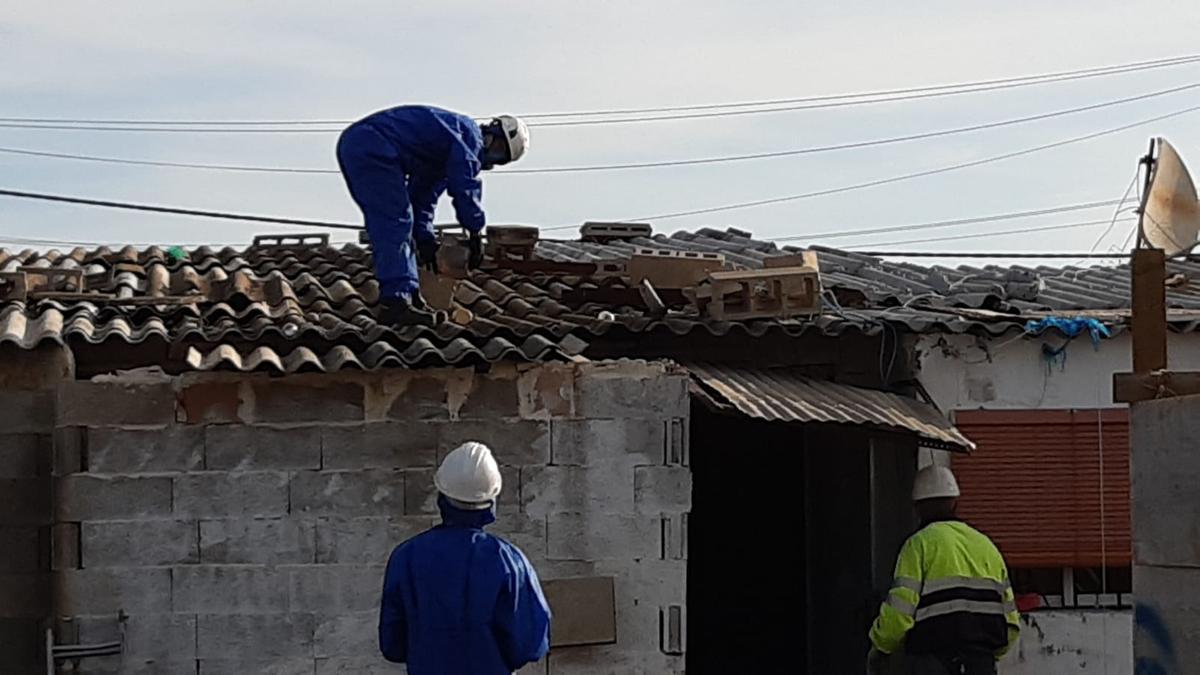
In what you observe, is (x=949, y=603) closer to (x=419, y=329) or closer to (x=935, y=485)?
(x=935, y=485)

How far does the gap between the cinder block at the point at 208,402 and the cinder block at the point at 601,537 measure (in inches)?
66.0

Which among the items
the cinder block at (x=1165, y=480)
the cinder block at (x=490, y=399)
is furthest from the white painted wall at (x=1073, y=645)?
the cinder block at (x=490, y=399)

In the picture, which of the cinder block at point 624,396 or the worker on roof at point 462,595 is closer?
the worker on roof at point 462,595

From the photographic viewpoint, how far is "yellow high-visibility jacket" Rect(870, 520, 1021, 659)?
8.76 meters

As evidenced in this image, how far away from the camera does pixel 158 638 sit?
851 cm

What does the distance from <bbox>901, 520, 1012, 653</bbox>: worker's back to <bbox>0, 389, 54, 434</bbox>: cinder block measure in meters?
4.34

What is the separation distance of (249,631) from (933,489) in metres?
3.54

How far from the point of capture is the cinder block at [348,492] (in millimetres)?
8641

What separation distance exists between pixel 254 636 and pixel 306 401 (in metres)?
1.17

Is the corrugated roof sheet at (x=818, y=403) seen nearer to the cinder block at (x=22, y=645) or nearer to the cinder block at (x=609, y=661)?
the cinder block at (x=609, y=661)

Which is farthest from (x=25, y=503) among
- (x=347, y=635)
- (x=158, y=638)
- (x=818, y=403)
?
(x=818, y=403)

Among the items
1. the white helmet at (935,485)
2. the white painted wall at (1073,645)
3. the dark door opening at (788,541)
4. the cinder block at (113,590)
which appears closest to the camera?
the cinder block at (113,590)

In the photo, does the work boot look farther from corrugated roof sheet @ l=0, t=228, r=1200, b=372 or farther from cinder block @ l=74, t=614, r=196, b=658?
cinder block @ l=74, t=614, r=196, b=658

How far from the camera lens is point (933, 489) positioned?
9094 millimetres
